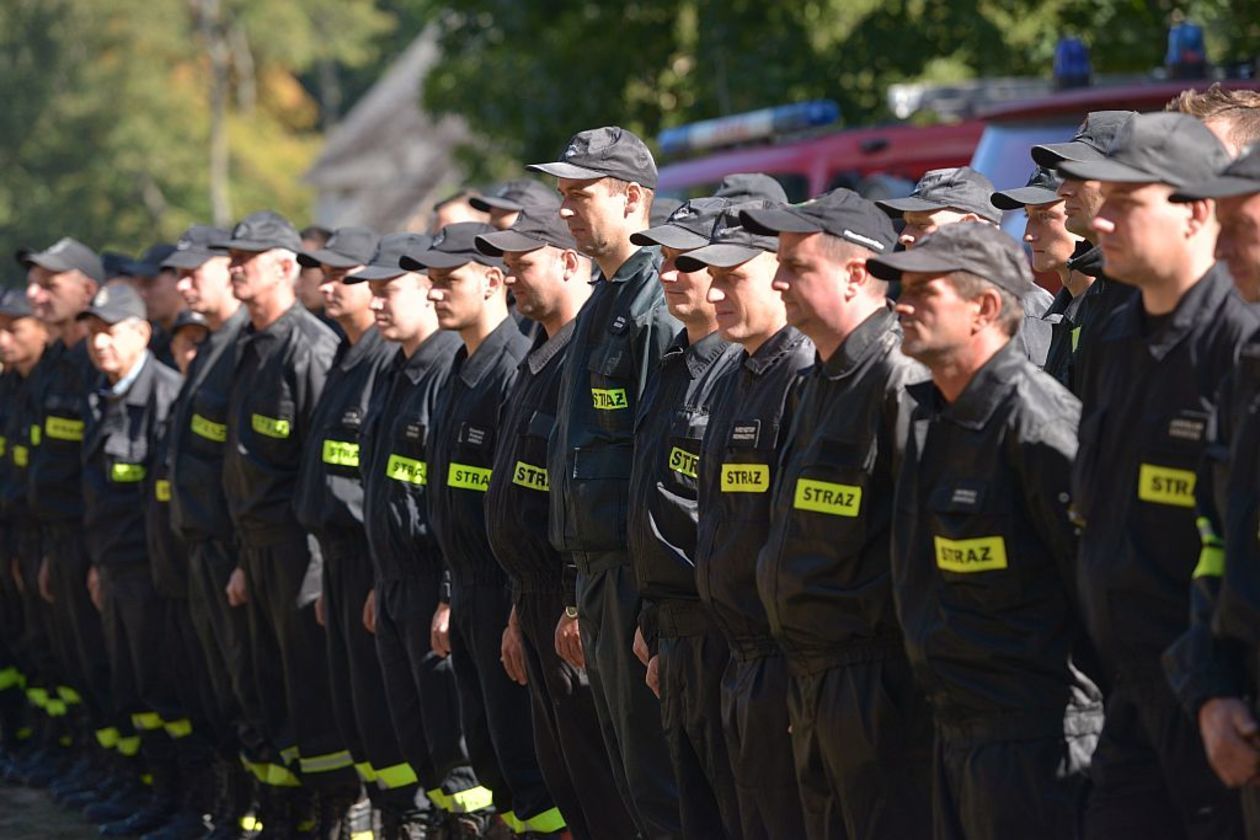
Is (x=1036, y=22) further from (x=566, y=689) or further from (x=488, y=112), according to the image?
(x=566, y=689)

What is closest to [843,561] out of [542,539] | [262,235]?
[542,539]

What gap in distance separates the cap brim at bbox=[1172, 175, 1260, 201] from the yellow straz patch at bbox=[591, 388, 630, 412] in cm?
273

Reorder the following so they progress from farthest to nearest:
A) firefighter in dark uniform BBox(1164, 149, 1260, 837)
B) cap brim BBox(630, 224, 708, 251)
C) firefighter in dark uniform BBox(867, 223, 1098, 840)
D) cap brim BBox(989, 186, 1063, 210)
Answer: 1. cap brim BBox(989, 186, 1063, 210)
2. cap brim BBox(630, 224, 708, 251)
3. firefighter in dark uniform BBox(867, 223, 1098, 840)
4. firefighter in dark uniform BBox(1164, 149, 1260, 837)

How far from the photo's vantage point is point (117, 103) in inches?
1757

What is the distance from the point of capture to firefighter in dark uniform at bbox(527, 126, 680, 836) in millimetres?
6738

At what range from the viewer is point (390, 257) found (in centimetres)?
840

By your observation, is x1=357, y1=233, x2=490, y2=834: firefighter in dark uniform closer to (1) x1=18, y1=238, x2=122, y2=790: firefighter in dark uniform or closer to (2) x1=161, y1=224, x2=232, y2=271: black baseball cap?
(2) x1=161, y1=224, x2=232, y2=271: black baseball cap

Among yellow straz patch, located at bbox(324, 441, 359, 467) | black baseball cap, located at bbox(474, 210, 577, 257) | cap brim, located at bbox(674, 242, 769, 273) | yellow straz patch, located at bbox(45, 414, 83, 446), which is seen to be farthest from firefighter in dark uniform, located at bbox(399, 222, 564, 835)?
yellow straz patch, located at bbox(45, 414, 83, 446)

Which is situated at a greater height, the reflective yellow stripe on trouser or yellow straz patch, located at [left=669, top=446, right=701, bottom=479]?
the reflective yellow stripe on trouser

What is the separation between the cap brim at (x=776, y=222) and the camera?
5.64 metres

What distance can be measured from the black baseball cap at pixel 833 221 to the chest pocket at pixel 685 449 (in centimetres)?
76

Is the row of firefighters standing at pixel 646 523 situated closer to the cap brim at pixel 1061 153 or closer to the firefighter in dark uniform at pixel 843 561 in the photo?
the firefighter in dark uniform at pixel 843 561

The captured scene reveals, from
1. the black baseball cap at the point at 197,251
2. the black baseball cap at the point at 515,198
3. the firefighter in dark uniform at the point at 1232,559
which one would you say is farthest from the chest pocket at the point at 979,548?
the black baseball cap at the point at 197,251

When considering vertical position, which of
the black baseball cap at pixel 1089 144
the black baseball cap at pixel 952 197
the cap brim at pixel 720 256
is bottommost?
the black baseball cap at pixel 952 197
